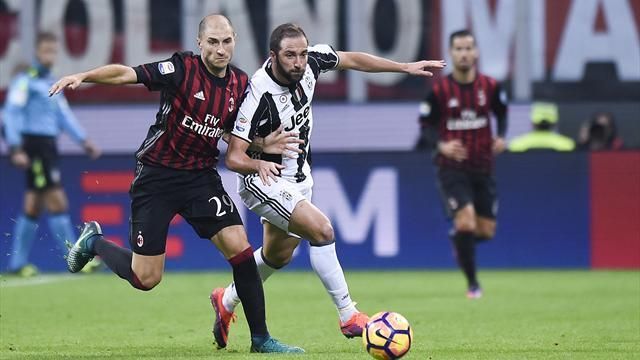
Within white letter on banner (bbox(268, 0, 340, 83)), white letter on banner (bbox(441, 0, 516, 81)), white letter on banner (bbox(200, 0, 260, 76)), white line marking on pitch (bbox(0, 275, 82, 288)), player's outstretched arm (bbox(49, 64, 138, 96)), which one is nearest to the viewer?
player's outstretched arm (bbox(49, 64, 138, 96))

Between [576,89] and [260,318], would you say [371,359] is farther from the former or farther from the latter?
[576,89]

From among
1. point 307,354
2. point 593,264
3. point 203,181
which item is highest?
point 203,181

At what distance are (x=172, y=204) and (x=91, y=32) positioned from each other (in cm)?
1238

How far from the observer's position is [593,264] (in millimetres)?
15852

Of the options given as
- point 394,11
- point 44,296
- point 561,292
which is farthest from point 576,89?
point 44,296

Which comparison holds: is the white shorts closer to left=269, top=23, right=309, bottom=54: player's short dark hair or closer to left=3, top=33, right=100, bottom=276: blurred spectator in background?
left=269, top=23, right=309, bottom=54: player's short dark hair

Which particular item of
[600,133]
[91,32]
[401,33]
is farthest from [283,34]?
[91,32]

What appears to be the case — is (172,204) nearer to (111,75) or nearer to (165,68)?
(165,68)

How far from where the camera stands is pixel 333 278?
840cm

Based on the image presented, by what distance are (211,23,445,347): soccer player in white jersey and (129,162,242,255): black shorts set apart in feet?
0.78

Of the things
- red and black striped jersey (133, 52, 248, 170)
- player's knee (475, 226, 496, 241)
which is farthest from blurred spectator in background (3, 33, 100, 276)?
red and black striped jersey (133, 52, 248, 170)

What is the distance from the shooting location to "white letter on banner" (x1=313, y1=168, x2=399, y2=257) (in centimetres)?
1591

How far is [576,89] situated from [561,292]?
23.3ft

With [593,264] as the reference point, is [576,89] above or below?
above
